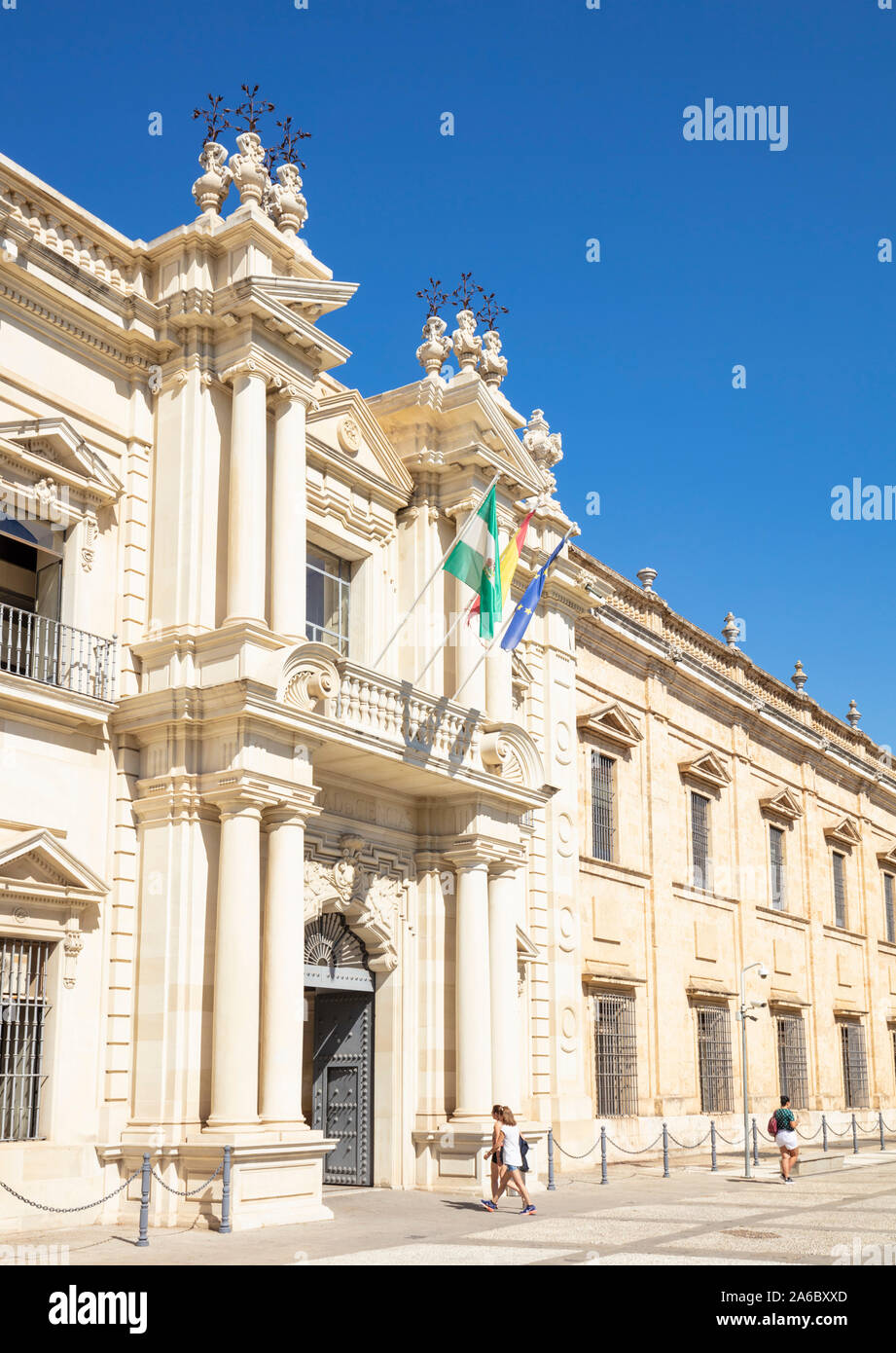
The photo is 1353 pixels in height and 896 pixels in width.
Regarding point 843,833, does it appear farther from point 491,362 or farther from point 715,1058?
point 491,362

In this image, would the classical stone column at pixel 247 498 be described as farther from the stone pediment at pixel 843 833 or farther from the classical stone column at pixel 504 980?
the stone pediment at pixel 843 833

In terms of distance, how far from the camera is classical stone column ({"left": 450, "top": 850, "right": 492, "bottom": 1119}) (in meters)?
18.6

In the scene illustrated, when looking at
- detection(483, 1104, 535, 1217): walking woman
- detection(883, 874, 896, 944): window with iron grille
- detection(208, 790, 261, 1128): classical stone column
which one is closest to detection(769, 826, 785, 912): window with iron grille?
detection(883, 874, 896, 944): window with iron grille

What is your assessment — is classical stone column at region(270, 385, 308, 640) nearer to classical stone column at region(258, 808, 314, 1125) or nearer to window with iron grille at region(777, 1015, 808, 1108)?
classical stone column at region(258, 808, 314, 1125)

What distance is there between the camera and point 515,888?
2023 cm

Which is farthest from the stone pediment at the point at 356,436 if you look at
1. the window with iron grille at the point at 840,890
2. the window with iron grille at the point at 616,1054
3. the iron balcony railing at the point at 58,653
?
the window with iron grille at the point at 840,890

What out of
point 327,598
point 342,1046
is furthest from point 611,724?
point 342,1046

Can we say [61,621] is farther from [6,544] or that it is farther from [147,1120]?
[147,1120]

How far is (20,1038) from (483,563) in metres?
8.79

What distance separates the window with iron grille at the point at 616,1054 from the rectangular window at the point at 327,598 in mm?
9217

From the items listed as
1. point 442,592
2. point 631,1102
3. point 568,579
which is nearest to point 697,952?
point 631,1102

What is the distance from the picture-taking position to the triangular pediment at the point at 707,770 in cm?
3027

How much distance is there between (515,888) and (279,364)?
8156mm

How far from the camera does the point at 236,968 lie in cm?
1486
